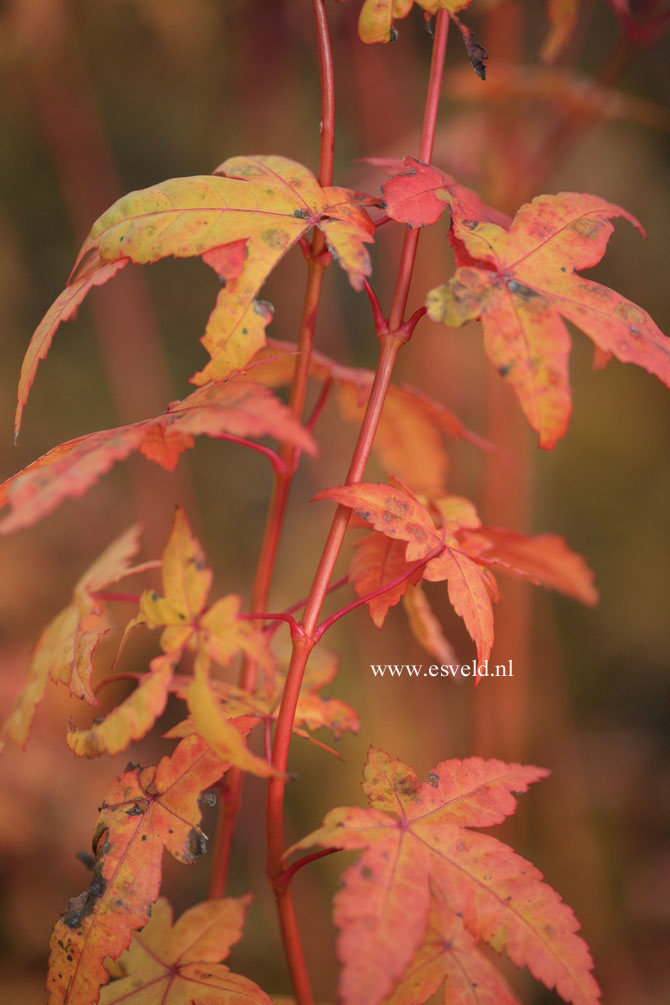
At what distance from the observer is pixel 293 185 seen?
49 cm

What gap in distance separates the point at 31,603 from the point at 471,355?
3.83 feet

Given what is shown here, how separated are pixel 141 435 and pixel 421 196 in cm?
23

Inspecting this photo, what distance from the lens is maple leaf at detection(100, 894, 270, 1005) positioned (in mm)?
508

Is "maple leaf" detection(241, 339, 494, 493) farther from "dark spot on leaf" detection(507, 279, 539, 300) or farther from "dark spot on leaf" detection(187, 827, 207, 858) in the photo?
"dark spot on leaf" detection(187, 827, 207, 858)

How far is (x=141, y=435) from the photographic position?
1.37 ft

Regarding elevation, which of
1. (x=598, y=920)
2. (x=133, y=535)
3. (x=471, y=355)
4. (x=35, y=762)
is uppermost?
(x=133, y=535)

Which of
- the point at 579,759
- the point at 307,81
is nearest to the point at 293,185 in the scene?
the point at 579,759

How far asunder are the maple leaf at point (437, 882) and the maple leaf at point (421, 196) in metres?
0.34

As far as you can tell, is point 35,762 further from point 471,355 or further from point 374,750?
point 471,355

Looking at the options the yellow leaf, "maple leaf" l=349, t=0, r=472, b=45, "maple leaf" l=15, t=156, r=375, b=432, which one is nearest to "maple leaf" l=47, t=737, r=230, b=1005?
the yellow leaf

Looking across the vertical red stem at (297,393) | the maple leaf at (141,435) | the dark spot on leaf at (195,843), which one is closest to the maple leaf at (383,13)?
the vertical red stem at (297,393)

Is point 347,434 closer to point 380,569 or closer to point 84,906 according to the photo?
point 380,569

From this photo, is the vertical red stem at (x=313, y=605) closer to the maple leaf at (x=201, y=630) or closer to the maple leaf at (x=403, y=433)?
the maple leaf at (x=201, y=630)

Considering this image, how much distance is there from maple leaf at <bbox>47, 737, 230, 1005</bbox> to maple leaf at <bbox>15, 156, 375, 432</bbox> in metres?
0.25
